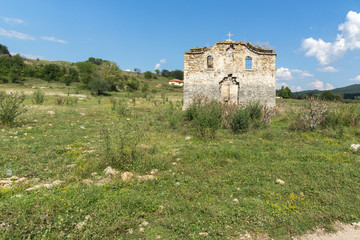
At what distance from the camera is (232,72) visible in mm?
13883

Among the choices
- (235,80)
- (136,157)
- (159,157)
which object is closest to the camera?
(136,157)

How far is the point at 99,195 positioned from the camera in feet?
10.0

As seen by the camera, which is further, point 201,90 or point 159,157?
point 201,90

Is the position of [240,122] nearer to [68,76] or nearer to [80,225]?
[80,225]

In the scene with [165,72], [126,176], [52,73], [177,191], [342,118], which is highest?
[165,72]

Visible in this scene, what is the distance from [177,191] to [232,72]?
1214cm

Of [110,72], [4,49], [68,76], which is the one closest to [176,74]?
[68,76]

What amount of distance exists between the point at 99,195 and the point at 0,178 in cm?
214

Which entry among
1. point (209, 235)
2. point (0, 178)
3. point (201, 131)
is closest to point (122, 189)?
point (209, 235)

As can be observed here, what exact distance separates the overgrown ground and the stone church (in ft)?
27.2

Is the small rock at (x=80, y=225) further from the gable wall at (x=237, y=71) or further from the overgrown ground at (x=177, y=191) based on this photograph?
the gable wall at (x=237, y=71)

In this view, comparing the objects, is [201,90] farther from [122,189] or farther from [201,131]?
[122,189]

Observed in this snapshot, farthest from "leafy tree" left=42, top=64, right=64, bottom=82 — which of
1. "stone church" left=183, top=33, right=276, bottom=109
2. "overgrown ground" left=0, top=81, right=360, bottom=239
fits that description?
"overgrown ground" left=0, top=81, right=360, bottom=239

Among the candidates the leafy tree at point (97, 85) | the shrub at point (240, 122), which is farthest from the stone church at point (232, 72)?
the leafy tree at point (97, 85)
